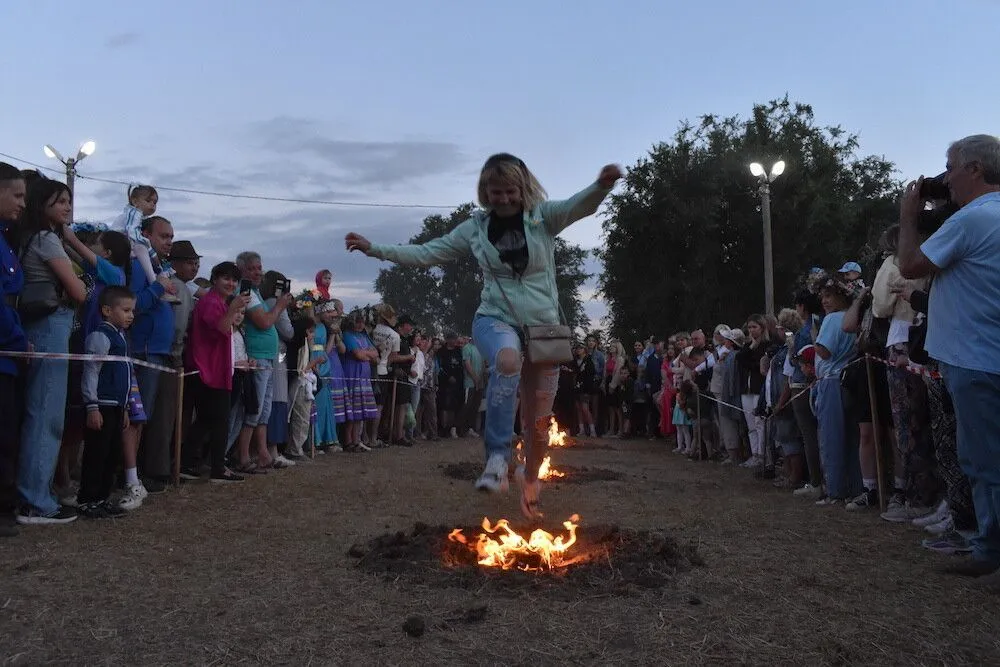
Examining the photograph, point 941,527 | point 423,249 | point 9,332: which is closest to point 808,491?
point 941,527

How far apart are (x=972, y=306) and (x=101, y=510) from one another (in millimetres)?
6098

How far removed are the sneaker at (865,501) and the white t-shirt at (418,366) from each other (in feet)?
33.2

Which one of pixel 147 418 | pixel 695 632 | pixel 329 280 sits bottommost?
pixel 695 632

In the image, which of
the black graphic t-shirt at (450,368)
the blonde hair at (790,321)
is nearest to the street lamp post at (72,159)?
the black graphic t-shirt at (450,368)

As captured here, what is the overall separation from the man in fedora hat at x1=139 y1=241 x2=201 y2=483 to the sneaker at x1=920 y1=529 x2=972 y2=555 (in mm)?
6521

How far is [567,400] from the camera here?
20.1m

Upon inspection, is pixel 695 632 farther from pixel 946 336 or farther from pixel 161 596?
pixel 161 596

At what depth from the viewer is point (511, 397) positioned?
529 cm

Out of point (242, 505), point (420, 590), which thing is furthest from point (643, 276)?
point (420, 590)

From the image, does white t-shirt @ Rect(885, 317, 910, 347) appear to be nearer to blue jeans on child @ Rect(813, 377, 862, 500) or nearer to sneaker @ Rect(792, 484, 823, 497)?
blue jeans on child @ Rect(813, 377, 862, 500)

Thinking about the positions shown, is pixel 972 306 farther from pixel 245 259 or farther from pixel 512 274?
pixel 245 259

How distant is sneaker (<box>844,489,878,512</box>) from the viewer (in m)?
7.56

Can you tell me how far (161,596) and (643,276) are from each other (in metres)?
32.6

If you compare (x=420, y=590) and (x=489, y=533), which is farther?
Result: (x=489, y=533)
